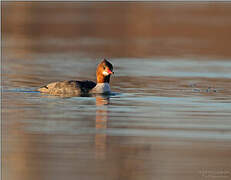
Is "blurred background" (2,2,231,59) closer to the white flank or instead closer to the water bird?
the water bird

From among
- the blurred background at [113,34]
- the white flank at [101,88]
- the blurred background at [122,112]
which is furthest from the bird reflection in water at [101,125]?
the blurred background at [113,34]

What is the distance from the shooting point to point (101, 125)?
13102 mm

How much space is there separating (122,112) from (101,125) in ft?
5.29

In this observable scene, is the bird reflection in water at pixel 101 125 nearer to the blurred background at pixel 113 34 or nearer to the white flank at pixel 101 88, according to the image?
the white flank at pixel 101 88

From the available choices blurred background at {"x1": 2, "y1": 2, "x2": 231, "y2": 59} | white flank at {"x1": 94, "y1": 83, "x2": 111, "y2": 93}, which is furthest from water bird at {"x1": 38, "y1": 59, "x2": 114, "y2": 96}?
blurred background at {"x1": 2, "y1": 2, "x2": 231, "y2": 59}

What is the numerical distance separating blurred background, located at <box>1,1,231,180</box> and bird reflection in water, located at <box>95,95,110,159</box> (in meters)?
0.02

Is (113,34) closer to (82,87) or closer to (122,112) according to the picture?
(82,87)

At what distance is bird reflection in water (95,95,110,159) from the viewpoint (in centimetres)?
1109

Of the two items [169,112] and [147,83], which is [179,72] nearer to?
[147,83]

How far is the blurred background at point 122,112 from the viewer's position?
10.4 metres

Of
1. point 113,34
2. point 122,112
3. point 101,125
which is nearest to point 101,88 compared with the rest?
point 122,112

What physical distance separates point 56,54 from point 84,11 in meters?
27.6

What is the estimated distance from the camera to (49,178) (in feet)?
31.6

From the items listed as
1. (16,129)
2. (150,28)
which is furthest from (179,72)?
(150,28)
